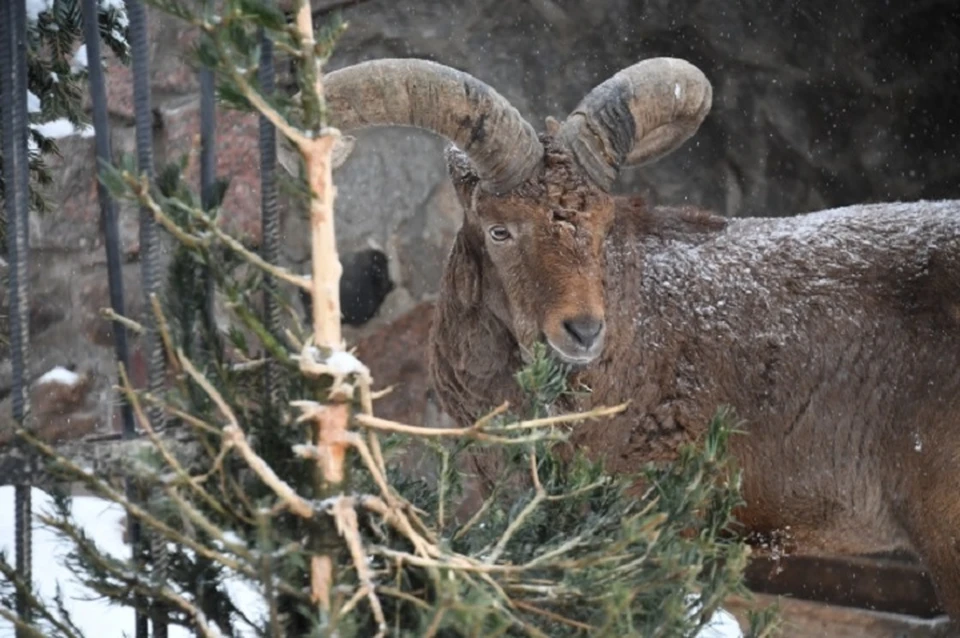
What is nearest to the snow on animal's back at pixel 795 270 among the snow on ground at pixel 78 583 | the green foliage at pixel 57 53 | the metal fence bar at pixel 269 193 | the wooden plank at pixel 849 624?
the snow on ground at pixel 78 583

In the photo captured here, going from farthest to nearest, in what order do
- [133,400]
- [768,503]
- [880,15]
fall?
1. [880,15]
2. [768,503]
3. [133,400]

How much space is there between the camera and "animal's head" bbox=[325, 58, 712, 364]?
4.29 metres

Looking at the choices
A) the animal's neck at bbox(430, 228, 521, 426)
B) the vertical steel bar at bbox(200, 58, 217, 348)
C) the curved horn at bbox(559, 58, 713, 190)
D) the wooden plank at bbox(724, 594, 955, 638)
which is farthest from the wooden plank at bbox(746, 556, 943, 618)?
the vertical steel bar at bbox(200, 58, 217, 348)

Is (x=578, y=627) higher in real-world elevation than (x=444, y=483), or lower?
lower

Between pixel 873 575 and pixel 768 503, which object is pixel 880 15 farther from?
pixel 768 503

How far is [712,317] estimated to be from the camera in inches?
185

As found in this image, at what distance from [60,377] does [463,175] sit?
3146 millimetres

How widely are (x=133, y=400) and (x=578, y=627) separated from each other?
0.80m

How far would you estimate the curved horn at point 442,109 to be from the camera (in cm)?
441

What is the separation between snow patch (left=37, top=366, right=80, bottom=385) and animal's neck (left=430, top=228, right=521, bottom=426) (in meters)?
2.86

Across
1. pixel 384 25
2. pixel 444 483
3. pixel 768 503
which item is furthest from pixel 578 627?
pixel 384 25

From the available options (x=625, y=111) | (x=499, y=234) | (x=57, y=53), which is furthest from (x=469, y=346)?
(x=57, y=53)

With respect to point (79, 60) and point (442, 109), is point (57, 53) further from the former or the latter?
point (79, 60)

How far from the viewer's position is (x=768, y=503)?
4680 mm
